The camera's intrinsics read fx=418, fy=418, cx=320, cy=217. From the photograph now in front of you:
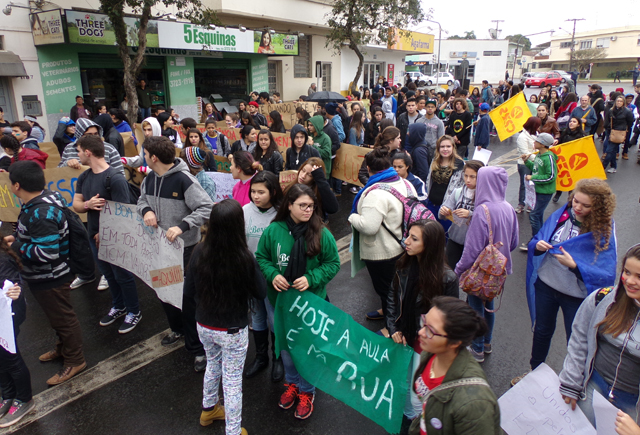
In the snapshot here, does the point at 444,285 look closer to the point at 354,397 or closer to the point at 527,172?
the point at 354,397

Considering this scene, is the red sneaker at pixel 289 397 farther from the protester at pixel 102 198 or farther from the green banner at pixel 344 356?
the protester at pixel 102 198

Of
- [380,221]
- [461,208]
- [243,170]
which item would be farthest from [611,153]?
[243,170]

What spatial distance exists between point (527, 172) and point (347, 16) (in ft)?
51.2

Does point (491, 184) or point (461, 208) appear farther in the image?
point (461, 208)

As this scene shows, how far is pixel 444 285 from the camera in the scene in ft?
9.11

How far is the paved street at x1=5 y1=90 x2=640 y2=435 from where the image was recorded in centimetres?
319

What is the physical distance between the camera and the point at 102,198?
13.8 feet

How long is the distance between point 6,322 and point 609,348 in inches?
150

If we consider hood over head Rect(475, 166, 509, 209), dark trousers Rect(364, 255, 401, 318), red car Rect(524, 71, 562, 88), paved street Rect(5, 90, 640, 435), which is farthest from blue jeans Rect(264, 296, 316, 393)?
red car Rect(524, 71, 562, 88)

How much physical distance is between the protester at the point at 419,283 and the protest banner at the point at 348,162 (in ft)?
17.3

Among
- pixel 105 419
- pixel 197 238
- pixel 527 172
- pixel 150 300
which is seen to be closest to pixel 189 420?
pixel 105 419

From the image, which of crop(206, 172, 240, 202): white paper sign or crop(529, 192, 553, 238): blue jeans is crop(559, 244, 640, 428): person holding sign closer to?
crop(529, 192, 553, 238): blue jeans

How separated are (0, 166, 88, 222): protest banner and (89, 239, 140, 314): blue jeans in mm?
1335

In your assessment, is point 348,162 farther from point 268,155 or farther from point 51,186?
point 51,186
